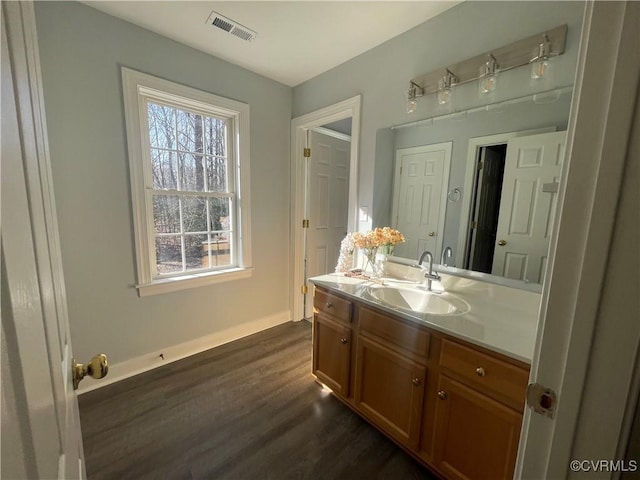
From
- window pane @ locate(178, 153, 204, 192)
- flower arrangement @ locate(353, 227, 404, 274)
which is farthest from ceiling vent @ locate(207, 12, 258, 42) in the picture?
flower arrangement @ locate(353, 227, 404, 274)

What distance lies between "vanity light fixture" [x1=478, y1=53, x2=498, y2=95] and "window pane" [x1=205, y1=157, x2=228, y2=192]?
2.02 m

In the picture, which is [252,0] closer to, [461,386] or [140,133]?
[140,133]

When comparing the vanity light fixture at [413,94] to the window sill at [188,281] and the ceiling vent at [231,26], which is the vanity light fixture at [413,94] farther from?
the window sill at [188,281]

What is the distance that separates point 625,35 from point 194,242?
252 centimetres

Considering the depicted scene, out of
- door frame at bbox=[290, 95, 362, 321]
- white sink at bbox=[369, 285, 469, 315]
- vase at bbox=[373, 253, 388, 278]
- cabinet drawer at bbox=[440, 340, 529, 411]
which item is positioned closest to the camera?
cabinet drawer at bbox=[440, 340, 529, 411]

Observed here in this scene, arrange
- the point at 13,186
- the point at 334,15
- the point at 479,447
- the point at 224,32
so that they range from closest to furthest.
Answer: the point at 13,186 → the point at 479,447 → the point at 334,15 → the point at 224,32

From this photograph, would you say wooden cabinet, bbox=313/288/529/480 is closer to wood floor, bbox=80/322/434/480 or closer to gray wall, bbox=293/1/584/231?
wood floor, bbox=80/322/434/480

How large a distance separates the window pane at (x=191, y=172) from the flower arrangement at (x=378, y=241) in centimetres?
145

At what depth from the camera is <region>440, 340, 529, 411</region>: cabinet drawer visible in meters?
1.00

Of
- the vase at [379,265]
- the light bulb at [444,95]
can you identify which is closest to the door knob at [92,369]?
the vase at [379,265]

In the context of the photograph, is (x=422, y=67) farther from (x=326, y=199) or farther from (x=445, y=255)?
(x=326, y=199)

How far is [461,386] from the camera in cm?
117

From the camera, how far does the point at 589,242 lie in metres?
0.45

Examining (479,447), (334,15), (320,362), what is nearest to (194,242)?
(320,362)
